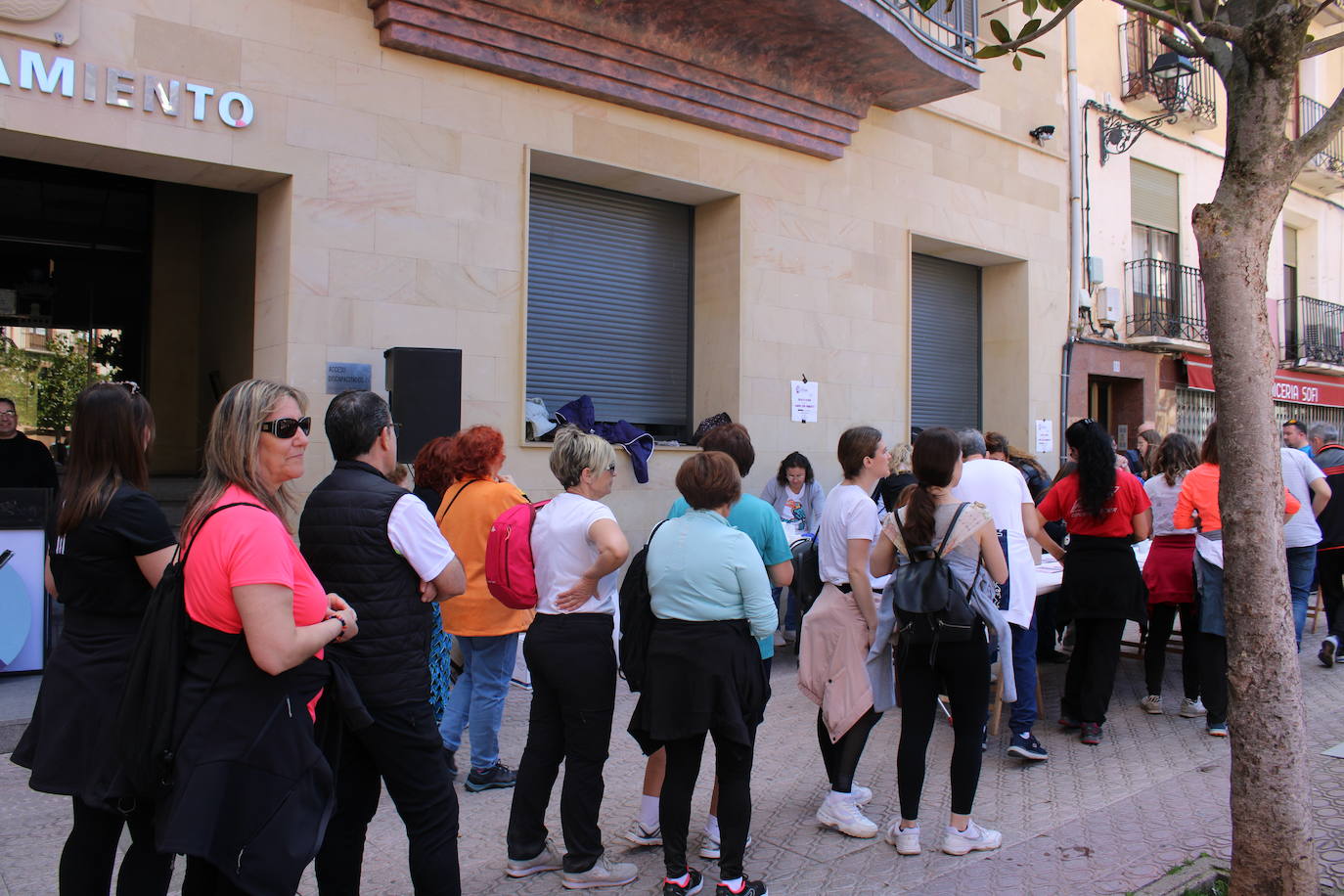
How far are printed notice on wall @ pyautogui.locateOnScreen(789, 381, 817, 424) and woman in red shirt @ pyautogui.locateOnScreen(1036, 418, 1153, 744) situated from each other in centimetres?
425

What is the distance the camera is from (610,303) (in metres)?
9.65

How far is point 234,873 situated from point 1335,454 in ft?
30.3

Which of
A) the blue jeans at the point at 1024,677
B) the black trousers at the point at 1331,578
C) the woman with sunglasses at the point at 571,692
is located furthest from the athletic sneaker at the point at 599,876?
the black trousers at the point at 1331,578

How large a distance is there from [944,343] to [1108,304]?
2.54m

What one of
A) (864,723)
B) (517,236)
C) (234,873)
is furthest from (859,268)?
(234,873)

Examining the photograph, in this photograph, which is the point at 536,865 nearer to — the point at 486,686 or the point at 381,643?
the point at 486,686

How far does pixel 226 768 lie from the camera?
2461 mm

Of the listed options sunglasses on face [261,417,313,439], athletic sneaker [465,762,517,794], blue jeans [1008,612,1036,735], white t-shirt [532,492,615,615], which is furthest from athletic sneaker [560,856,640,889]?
blue jeans [1008,612,1036,735]

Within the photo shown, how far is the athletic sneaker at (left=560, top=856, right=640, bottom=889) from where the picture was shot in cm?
390

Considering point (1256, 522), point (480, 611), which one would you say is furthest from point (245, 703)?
point (1256, 522)

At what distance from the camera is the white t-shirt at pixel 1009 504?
17.2ft

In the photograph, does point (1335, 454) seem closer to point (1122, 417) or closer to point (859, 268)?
point (859, 268)

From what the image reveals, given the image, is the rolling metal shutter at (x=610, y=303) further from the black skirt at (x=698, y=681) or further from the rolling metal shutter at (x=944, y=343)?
the black skirt at (x=698, y=681)

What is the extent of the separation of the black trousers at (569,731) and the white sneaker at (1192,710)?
4362mm
